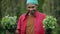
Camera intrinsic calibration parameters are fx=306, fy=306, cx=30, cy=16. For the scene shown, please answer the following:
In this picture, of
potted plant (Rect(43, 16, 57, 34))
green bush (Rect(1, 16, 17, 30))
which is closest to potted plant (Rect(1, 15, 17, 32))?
green bush (Rect(1, 16, 17, 30))

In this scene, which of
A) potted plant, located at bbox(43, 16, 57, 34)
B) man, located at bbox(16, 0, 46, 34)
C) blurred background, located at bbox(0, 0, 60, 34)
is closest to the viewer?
potted plant, located at bbox(43, 16, 57, 34)

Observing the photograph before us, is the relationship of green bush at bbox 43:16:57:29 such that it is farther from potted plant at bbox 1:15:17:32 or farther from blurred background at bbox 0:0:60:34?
blurred background at bbox 0:0:60:34

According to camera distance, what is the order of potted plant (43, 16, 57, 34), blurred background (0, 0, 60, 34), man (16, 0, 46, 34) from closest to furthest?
potted plant (43, 16, 57, 34) → man (16, 0, 46, 34) → blurred background (0, 0, 60, 34)

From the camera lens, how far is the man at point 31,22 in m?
4.76

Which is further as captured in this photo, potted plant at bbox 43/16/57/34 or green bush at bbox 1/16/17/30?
green bush at bbox 1/16/17/30

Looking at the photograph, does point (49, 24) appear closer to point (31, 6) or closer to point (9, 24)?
point (31, 6)

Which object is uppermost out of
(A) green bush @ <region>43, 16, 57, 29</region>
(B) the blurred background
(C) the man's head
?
(C) the man's head

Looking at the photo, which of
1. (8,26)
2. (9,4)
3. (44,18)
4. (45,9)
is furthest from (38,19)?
(9,4)

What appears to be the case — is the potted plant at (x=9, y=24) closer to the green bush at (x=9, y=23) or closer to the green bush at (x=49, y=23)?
the green bush at (x=9, y=23)

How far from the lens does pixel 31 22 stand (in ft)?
15.8

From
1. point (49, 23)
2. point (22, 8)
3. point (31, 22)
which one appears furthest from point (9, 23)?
point (22, 8)

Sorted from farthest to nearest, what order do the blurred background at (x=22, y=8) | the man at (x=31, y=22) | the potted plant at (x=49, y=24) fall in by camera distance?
the blurred background at (x=22, y=8)
the man at (x=31, y=22)
the potted plant at (x=49, y=24)

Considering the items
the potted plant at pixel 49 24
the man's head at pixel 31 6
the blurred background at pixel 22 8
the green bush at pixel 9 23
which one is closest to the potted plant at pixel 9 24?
the green bush at pixel 9 23

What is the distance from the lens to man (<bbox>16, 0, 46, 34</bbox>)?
476 cm
